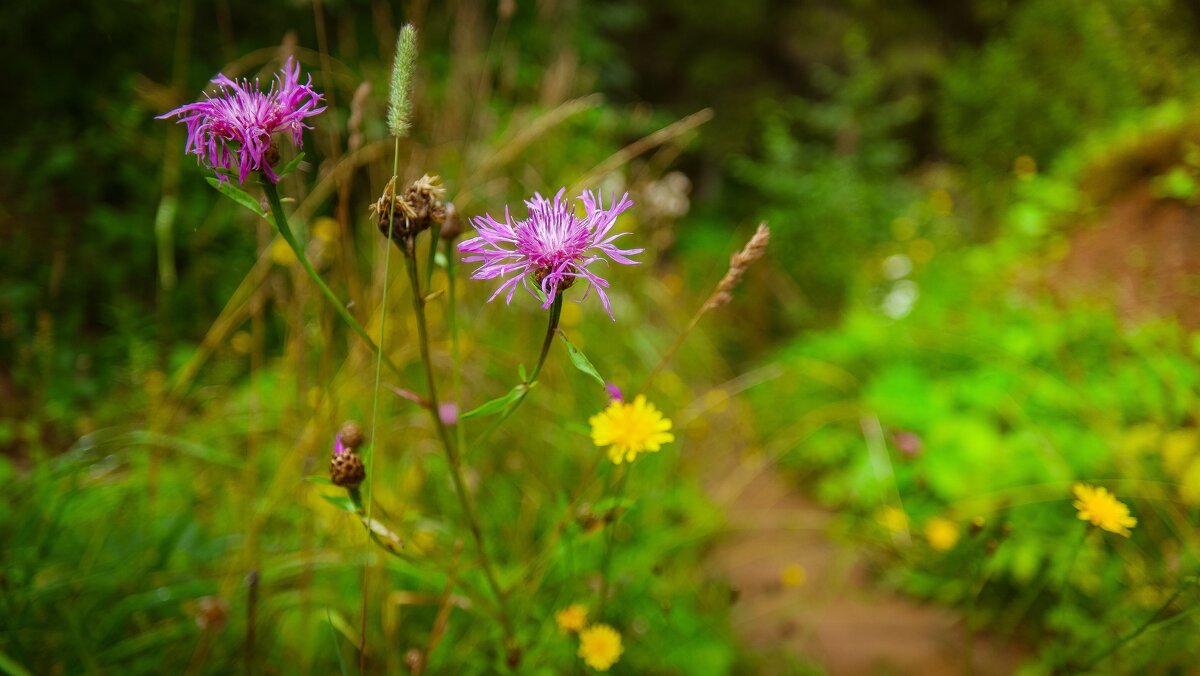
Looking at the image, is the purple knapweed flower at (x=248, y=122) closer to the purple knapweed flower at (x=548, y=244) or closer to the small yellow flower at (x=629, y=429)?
the purple knapweed flower at (x=548, y=244)

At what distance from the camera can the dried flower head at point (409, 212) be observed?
659mm

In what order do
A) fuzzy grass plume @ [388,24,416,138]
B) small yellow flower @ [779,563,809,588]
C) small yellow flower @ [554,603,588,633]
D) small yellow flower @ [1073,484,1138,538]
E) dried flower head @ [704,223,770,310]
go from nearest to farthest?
fuzzy grass plume @ [388,24,416,138] → dried flower head @ [704,223,770,310] → small yellow flower @ [1073,484,1138,538] → small yellow flower @ [554,603,588,633] → small yellow flower @ [779,563,809,588]

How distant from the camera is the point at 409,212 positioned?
66 cm

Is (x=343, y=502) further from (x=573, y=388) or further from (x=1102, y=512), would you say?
(x=573, y=388)

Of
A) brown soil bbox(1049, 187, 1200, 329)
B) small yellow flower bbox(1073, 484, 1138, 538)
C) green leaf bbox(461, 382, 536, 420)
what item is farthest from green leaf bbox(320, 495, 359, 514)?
brown soil bbox(1049, 187, 1200, 329)

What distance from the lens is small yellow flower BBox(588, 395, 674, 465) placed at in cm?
83

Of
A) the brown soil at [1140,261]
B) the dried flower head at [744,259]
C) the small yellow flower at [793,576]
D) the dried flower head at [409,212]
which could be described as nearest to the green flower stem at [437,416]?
the dried flower head at [409,212]

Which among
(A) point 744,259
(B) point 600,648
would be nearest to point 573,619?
(B) point 600,648

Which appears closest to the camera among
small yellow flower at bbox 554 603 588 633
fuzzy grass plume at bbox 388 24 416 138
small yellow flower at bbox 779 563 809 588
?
fuzzy grass plume at bbox 388 24 416 138

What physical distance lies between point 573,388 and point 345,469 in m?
1.36

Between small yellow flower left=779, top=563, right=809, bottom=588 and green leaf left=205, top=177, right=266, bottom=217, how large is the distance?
1.47m

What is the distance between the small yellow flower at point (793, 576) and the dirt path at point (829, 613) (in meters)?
0.01

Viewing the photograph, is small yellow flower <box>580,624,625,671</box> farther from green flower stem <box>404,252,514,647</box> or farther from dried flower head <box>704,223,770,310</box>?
dried flower head <box>704,223,770,310</box>

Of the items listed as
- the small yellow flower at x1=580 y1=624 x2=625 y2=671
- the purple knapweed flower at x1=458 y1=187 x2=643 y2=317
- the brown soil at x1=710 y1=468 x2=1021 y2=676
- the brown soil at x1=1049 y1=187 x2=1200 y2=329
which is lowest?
the brown soil at x1=1049 y1=187 x2=1200 y2=329
